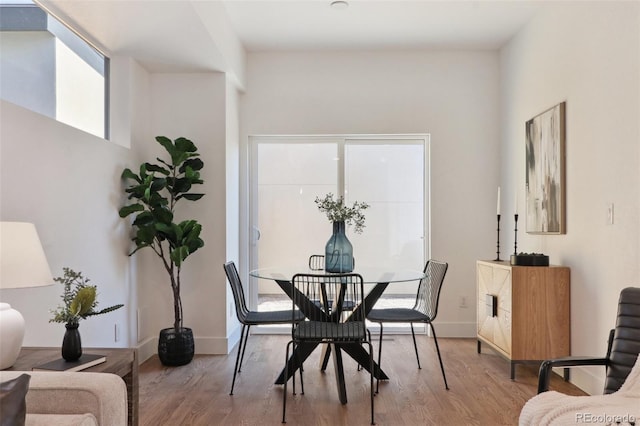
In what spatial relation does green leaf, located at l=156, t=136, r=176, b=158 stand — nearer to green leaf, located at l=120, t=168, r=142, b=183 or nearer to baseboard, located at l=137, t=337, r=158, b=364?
green leaf, located at l=120, t=168, r=142, b=183

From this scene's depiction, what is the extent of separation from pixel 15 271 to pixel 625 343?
2.52 m

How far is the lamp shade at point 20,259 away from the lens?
5.83 ft

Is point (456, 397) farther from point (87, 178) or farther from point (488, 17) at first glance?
point (488, 17)

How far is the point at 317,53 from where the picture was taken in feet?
16.2

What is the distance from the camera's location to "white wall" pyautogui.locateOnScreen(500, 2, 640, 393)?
2.78m

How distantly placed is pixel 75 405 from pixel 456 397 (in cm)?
236

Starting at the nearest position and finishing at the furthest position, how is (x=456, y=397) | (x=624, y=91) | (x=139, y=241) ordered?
(x=624, y=91) < (x=456, y=397) < (x=139, y=241)

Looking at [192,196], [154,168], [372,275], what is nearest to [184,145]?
[154,168]

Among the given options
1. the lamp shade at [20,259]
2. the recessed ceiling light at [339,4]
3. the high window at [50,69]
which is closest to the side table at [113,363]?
the lamp shade at [20,259]

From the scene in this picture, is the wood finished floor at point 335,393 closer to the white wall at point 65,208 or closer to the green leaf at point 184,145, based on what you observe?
the white wall at point 65,208

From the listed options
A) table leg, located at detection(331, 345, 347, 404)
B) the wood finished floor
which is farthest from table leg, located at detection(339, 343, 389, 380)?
table leg, located at detection(331, 345, 347, 404)

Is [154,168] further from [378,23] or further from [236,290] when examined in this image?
[378,23]

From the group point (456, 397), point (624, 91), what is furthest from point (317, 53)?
point (456, 397)

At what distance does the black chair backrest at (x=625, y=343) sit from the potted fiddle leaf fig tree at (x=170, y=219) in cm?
290
